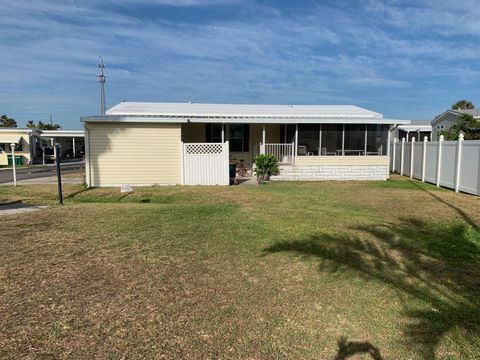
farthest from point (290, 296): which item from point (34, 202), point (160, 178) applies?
point (160, 178)

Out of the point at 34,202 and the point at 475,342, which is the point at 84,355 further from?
the point at 34,202

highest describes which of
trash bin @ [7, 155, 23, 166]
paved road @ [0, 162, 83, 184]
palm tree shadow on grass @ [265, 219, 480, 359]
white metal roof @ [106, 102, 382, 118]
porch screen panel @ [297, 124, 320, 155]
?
white metal roof @ [106, 102, 382, 118]

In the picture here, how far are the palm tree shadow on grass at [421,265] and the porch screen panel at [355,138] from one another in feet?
32.8

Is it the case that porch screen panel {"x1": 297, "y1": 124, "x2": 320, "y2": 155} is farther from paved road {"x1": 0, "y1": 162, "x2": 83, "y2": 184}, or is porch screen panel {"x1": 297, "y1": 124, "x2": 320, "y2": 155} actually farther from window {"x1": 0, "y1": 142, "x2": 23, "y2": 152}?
window {"x1": 0, "y1": 142, "x2": 23, "y2": 152}

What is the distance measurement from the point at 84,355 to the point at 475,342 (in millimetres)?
3184

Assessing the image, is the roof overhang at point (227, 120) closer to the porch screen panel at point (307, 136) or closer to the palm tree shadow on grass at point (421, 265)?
the porch screen panel at point (307, 136)

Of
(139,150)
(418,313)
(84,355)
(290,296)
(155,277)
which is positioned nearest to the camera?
(84,355)

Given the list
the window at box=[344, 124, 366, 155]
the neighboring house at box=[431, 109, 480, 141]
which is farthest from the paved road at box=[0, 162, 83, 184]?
the neighboring house at box=[431, 109, 480, 141]

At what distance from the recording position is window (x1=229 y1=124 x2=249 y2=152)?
63.4ft

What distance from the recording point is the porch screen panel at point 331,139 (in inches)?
686

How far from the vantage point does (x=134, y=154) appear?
14.5 meters

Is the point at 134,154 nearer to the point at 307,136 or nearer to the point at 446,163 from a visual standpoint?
the point at 307,136

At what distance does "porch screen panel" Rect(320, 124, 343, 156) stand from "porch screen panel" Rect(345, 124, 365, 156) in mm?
317

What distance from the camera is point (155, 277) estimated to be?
4500mm
